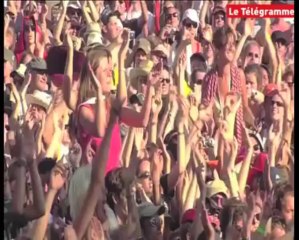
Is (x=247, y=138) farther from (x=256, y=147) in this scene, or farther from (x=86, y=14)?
(x=86, y=14)

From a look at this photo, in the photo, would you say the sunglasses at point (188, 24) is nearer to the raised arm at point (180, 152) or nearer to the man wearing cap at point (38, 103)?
the raised arm at point (180, 152)

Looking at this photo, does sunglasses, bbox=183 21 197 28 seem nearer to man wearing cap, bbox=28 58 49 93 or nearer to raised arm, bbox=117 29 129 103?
raised arm, bbox=117 29 129 103

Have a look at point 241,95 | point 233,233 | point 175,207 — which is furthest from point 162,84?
point 233,233

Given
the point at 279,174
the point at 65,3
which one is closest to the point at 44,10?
the point at 65,3

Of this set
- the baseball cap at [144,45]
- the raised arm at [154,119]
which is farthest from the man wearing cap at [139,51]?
the raised arm at [154,119]

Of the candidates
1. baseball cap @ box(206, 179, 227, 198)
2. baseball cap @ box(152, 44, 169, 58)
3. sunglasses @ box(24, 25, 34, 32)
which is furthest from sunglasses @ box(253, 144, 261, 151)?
sunglasses @ box(24, 25, 34, 32)

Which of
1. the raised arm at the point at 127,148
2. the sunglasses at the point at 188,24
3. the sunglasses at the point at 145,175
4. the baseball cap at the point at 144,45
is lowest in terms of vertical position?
the sunglasses at the point at 145,175

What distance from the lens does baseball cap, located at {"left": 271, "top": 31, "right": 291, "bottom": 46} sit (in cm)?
164

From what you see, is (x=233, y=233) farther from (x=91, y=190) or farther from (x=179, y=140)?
(x=91, y=190)

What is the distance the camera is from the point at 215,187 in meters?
1.60

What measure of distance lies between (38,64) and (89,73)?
0.42 ft

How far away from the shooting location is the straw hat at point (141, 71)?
1587mm

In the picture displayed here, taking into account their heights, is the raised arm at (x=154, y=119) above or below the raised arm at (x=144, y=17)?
below

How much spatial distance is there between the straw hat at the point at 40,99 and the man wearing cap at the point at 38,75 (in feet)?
0.04
